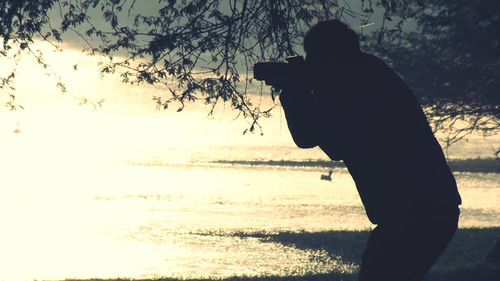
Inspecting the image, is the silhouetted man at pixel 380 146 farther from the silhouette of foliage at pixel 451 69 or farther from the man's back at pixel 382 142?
the silhouette of foliage at pixel 451 69

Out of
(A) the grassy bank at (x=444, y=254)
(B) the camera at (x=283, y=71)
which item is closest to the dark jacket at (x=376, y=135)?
(B) the camera at (x=283, y=71)

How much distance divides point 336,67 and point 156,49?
27.5ft

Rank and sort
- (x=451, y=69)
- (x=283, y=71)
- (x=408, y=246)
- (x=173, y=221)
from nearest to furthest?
(x=408, y=246)
(x=283, y=71)
(x=451, y=69)
(x=173, y=221)

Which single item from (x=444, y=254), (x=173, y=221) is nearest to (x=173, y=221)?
(x=173, y=221)

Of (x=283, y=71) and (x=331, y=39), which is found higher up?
(x=331, y=39)

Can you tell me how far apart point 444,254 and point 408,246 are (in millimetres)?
26479

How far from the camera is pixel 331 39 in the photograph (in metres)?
6.26

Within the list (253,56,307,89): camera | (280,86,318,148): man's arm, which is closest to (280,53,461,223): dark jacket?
(280,86,318,148): man's arm

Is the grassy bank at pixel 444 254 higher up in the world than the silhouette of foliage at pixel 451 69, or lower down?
lower down

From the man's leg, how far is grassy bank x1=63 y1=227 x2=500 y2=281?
15.0m

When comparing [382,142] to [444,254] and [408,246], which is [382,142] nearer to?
[408,246]

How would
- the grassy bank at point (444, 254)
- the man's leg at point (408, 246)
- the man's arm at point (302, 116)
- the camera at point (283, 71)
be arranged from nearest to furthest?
the man's leg at point (408, 246) → the man's arm at point (302, 116) → the camera at point (283, 71) → the grassy bank at point (444, 254)

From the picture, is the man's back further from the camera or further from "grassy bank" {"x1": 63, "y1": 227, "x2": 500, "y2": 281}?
"grassy bank" {"x1": 63, "y1": 227, "x2": 500, "y2": 281}

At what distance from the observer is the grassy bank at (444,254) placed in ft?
72.4
